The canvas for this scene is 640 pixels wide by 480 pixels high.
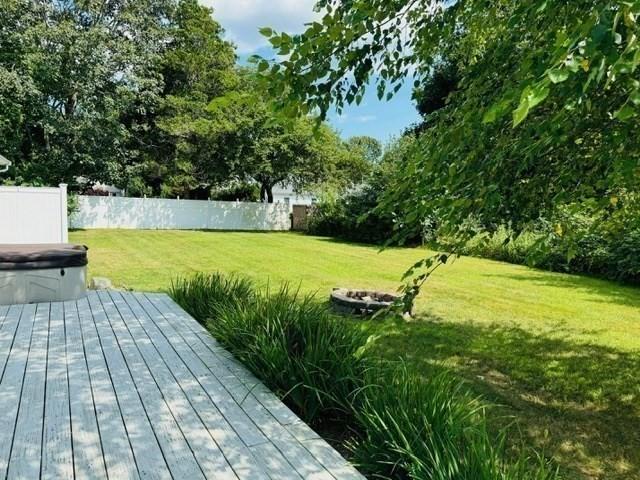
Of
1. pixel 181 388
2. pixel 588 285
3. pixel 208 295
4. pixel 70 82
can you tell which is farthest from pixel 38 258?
pixel 70 82

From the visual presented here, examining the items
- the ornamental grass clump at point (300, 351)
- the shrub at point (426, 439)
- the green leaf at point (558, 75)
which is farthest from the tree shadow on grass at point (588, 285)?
the green leaf at point (558, 75)

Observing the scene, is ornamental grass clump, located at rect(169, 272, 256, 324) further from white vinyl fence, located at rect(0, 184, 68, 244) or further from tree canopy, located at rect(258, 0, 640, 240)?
white vinyl fence, located at rect(0, 184, 68, 244)

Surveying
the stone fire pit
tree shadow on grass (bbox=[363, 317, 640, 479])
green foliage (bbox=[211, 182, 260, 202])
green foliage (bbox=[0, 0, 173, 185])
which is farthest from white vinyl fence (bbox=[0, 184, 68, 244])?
green foliage (bbox=[211, 182, 260, 202])

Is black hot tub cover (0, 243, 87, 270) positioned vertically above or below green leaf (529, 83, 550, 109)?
below

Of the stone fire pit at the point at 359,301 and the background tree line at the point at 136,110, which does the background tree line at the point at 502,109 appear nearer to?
the stone fire pit at the point at 359,301

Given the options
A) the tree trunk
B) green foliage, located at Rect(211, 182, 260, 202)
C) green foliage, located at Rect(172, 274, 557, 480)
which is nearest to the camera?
green foliage, located at Rect(172, 274, 557, 480)

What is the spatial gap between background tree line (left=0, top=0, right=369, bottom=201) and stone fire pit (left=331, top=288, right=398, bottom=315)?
9.43 meters

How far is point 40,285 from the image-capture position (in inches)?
199

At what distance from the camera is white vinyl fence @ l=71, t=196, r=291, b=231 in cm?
1822

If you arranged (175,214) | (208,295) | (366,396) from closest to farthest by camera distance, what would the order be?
1. (366,396)
2. (208,295)
3. (175,214)

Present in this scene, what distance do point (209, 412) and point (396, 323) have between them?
10.2 ft

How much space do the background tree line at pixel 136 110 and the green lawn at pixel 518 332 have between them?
22.2 feet

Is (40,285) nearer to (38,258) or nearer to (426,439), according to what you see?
(38,258)

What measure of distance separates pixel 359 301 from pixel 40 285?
349 centimetres
